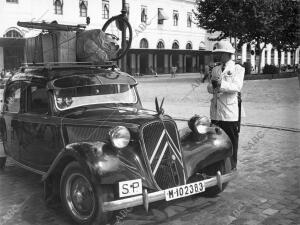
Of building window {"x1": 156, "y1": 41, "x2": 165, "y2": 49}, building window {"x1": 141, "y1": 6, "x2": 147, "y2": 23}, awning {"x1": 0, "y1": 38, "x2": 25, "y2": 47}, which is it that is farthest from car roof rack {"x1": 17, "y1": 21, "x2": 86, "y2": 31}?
building window {"x1": 156, "y1": 41, "x2": 165, "y2": 49}

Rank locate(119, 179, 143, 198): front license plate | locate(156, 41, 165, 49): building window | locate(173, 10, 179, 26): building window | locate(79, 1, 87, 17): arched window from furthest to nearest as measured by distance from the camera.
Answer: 1. locate(173, 10, 179, 26): building window
2. locate(156, 41, 165, 49): building window
3. locate(79, 1, 87, 17): arched window
4. locate(119, 179, 143, 198): front license plate

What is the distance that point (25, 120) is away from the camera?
18.4 feet

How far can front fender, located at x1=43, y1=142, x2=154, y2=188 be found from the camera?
13.0 ft

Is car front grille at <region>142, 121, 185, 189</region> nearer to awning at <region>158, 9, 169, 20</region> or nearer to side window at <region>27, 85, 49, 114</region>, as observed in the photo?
side window at <region>27, 85, 49, 114</region>

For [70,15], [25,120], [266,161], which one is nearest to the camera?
[25,120]

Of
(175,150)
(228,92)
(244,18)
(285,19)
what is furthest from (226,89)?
(285,19)

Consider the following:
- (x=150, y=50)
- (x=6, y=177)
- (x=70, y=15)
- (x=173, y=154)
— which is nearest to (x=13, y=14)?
(x=70, y=15)

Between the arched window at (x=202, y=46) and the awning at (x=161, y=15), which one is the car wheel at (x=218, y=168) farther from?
the arched window at (x=202, y=46)

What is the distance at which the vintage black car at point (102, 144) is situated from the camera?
4.05 metres

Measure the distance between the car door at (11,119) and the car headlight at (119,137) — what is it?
2.20m

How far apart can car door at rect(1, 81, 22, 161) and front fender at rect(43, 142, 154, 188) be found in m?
1.83

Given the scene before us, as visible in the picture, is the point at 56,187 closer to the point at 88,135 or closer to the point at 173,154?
the point at 88,135

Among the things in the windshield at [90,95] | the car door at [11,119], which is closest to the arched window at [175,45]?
the car door at [11,119]

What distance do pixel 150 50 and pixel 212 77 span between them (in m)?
42.7
